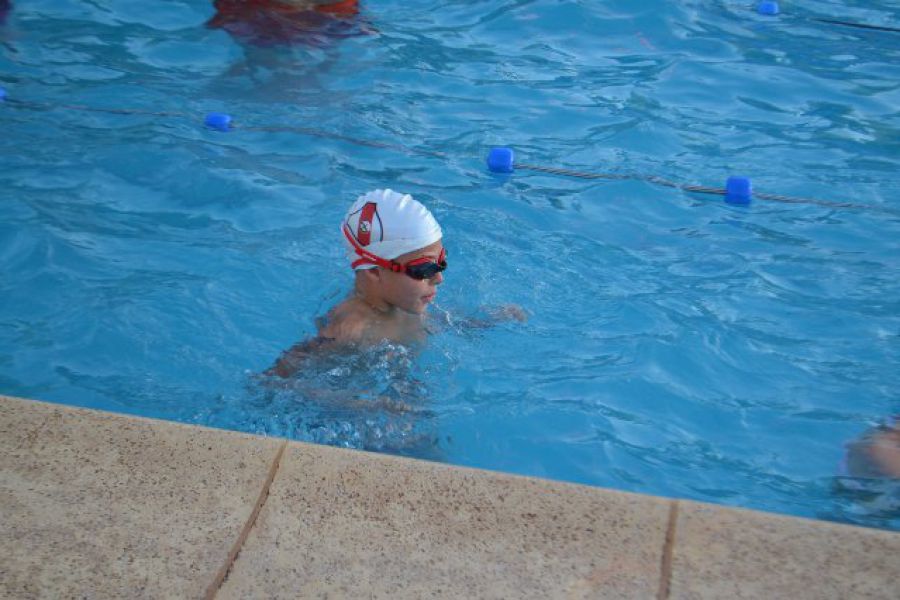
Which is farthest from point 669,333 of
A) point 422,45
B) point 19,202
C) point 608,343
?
point 422,45

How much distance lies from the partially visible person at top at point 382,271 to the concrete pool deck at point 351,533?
4.62ft

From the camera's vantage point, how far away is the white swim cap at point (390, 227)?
15.1 ft

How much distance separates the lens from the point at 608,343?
5.28 metres

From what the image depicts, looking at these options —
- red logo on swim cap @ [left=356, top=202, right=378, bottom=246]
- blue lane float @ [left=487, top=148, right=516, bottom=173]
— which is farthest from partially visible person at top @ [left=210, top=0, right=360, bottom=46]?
red logo on swim cap @ [left=356, top=202, right=378, bottom=246]

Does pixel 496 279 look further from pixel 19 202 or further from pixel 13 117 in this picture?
pixel 13 117

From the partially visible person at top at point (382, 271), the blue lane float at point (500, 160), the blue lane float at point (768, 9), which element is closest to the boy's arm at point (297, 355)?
the partially visible person at top at point (382, 271)

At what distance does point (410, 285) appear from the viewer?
4652 millimetres

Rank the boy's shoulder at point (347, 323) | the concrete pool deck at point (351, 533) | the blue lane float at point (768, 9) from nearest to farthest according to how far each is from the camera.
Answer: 1. the concrete pool deck at point (351, 533)
2. the boy's shoulder at point (347, 323)
3. the blue lane float at point (768, 9)

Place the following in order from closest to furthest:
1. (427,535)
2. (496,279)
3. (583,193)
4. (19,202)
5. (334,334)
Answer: (427,535) → (334,334) → (496,279) → (19,202) → (583,193)

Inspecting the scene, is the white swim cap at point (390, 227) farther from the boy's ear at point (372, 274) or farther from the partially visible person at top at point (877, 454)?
the partially visible person at top at point (877, 454)

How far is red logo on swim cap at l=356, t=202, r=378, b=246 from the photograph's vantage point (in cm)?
462

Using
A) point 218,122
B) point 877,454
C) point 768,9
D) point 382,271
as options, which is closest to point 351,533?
point 382,271

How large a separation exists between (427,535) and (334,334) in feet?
6.08

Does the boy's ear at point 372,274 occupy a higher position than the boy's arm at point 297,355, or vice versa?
the boy's ear at point 372,274
